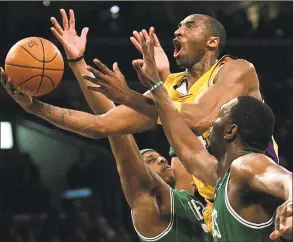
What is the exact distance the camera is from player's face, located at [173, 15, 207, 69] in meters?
4.16

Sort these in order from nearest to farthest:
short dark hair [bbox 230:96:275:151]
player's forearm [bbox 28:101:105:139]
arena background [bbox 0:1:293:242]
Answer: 1. short dark hair [bbox 230:96:275:151]
2. player's forearm [bbox 28:101:105:139]
3. arena background [bbox 0:1:293:242]

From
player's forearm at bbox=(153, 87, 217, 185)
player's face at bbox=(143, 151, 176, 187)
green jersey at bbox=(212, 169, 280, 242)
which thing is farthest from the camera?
player's face at bbox=(143, 151, 176, 187)

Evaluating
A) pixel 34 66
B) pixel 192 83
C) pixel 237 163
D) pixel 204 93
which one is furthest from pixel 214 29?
pixel 237 163

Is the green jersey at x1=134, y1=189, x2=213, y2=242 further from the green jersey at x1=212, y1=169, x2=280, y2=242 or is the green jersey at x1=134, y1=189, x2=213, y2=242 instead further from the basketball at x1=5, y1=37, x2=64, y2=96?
the green jersey at x1=212, y1=169, x2=280, y2=242

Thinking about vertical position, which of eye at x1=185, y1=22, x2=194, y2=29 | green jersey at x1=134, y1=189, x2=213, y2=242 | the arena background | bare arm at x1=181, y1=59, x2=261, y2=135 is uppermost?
eye at x1=185, y1=22, x2=194, y2=29

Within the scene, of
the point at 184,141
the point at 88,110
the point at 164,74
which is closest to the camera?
the point at 184,141

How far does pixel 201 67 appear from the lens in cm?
421

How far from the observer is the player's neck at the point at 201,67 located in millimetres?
4207

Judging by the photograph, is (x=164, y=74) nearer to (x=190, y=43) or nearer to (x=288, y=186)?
(x=190, y=43)

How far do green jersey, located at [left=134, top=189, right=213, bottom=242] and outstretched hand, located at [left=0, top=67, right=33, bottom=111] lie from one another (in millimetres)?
1043

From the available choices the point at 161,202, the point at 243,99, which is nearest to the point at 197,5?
the point at 161,202

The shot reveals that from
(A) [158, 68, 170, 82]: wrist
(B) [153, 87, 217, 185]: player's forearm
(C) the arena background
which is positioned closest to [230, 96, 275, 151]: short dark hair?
(B) [153, 87, 217, 185]: player's forearm

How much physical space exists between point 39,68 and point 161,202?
1112 millimetres

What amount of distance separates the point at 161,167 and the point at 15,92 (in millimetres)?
1363
